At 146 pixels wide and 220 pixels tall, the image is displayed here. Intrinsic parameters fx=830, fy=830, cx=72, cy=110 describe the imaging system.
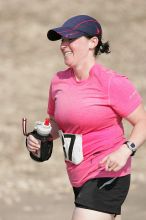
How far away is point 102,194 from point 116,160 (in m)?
0.43

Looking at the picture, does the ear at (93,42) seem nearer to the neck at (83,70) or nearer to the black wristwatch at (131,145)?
the neck at (83,70)

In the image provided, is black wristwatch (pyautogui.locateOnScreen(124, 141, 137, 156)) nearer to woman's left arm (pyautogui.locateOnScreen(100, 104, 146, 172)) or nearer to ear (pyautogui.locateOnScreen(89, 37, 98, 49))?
woman's left arm (pyautogui.locateOnScreen(100, 104, 146, 172))

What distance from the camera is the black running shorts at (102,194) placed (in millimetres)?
4664

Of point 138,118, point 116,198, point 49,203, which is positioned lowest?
point 49,203

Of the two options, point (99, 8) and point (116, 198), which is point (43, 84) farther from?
point (116, 198)

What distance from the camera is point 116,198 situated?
4742 millimetres

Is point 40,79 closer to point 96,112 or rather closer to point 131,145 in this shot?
point 96,112

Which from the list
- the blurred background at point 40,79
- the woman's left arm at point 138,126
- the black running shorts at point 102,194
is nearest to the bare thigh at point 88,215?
the black running shorts at point 102,194

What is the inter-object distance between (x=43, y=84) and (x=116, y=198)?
28.1ft

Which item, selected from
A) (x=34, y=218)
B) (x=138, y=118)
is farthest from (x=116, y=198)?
(x=34, y=218)

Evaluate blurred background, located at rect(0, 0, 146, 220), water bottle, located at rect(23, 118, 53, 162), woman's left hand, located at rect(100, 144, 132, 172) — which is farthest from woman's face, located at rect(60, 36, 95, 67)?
blurred background, located at rect(0, 0, 146, 220)

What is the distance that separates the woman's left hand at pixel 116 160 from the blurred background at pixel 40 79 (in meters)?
4.18

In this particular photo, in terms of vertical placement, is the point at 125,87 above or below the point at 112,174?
above

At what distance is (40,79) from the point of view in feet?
44.1
